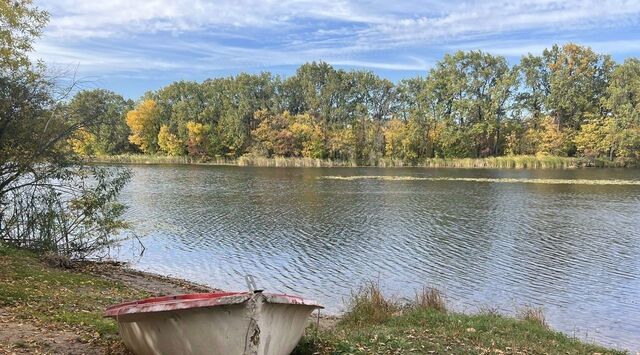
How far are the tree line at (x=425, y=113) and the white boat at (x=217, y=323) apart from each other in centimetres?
8269

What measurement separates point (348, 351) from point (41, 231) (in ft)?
44.1

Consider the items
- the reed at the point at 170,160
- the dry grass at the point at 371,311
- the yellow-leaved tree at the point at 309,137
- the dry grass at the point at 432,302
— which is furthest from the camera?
the reed at the point at 170,160

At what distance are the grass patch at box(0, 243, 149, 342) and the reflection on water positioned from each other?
460 cm

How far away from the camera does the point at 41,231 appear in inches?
674

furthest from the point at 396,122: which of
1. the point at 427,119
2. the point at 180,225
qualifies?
the point at 180,225

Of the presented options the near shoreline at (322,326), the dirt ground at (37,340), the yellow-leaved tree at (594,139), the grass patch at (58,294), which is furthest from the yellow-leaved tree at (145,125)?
the dirt ground at (37,340)

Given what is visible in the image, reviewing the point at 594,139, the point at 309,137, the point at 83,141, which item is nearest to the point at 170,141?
the point at 309,137

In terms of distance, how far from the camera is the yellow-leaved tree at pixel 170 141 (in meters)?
102

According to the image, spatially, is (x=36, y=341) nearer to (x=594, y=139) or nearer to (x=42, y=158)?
(x=42, y=158)

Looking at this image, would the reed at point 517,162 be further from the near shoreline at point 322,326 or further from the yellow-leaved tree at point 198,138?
the near shoreline at point 322,326

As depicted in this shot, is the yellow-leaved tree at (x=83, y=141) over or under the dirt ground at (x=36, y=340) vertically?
over

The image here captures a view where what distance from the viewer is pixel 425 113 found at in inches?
3548

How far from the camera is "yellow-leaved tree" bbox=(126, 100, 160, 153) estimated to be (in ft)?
341

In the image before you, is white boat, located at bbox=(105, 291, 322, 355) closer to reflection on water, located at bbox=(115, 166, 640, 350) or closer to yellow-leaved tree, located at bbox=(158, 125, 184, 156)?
reflection on water, located at bbox=(115, 166, 640, 350)
